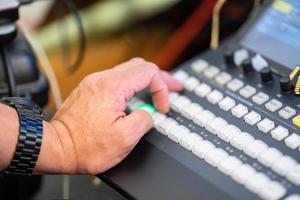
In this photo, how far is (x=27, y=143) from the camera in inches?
24.9

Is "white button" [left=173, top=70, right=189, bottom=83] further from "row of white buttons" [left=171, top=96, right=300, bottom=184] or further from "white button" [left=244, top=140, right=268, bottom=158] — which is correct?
"white button" [left=244, top=140, right=268, bottom=158]

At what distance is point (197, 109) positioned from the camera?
0.71 metres

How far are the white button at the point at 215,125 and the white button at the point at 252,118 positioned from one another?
0.03m

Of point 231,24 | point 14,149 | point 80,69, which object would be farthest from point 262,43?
point 80,69

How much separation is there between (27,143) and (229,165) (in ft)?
0.75

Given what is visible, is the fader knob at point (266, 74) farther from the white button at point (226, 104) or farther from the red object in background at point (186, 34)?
the red object in background at point (186, 34)

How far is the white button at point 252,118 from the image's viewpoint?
670 millimetres

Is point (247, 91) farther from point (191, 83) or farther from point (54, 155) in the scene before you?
point (54, 155)

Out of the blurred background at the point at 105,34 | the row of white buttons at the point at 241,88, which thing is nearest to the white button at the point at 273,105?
the row of white buttons at the point at 241,88

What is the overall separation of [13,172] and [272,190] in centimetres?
30

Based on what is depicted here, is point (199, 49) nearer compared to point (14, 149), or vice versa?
point (14, 149)

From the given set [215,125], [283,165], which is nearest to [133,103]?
[215,125]

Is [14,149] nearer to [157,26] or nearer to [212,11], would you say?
[212,11]

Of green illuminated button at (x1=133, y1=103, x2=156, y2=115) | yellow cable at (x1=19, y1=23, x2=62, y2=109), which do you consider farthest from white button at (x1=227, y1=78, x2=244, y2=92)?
yellow cable at (x1=19, y1=23, x2=62, y2=109)
